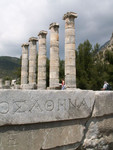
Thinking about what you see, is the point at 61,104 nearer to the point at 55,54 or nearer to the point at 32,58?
the point at 55,54

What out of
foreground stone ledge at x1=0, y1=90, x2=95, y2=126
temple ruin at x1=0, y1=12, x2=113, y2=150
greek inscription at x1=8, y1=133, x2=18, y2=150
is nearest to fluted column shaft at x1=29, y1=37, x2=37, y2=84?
temple ruin at x1=0, y1=12, x2=113, y2=150

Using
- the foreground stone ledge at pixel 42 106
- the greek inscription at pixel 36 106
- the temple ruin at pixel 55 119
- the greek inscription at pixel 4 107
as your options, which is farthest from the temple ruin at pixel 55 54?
the greek inscription at pixel 4 107

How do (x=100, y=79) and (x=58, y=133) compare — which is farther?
(x=100, y=79)

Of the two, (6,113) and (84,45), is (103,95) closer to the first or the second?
(6,113)

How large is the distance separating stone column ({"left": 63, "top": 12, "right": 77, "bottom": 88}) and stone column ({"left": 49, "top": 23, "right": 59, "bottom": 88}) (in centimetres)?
168

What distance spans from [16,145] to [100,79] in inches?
752

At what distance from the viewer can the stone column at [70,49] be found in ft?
43.2

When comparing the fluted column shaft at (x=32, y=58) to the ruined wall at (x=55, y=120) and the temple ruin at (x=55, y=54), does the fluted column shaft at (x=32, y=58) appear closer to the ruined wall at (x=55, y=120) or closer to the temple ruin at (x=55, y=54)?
the temple ruin at (x=55, y=54)

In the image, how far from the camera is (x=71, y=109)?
2.74 meters

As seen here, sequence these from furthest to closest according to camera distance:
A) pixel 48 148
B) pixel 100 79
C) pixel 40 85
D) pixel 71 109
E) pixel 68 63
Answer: pixel 100 79 → pixel 40 85 → pixel 68 63 → pixel 71 109 → pixel 48 148

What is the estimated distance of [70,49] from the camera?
13.5 meters

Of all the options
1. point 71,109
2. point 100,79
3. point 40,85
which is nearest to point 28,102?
point 71,109

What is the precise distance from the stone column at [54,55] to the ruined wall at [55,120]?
11.6m

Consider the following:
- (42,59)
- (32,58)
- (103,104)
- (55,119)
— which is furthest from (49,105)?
(32,58)
